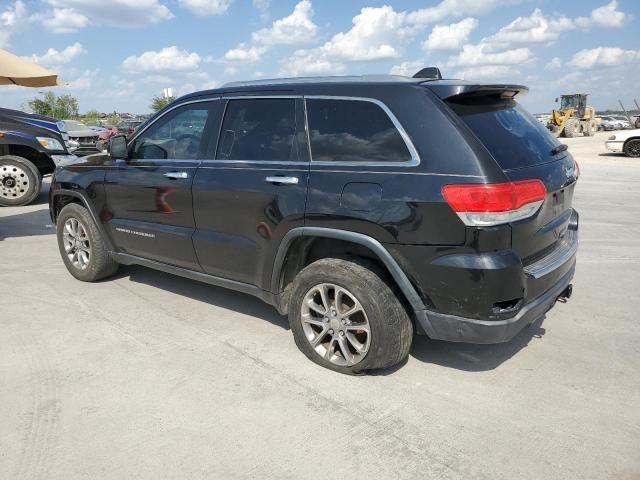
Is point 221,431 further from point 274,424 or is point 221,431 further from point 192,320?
point 192,320

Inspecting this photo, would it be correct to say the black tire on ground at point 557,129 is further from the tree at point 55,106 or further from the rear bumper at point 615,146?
the tree at point 55,106

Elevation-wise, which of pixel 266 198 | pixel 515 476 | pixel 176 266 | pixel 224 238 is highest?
pixel 266 198

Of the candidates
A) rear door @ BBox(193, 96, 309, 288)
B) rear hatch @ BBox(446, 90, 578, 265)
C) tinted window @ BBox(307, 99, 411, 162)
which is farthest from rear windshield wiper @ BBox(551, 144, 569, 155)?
rear door @ BBox(193, 96, 309, 288)

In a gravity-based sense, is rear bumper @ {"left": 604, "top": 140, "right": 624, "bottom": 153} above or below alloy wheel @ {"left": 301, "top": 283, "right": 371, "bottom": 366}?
above

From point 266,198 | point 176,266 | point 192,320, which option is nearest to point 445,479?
point 266,198

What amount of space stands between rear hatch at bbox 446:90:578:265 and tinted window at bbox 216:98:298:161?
3.63 ft

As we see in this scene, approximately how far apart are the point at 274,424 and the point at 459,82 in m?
2.26

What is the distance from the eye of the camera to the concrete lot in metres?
2.64

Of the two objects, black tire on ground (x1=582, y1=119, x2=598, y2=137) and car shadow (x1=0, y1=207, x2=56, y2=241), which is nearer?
car shadow (x1=0, y1=207, x2=56, y2=241)

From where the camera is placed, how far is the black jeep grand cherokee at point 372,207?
295cm

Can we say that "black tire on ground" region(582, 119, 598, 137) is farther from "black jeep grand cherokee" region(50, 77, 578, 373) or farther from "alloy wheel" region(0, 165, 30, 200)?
"black jeep grand cherokee" region(50, 77, 578, 373)

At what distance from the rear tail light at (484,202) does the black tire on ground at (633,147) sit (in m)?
19.9

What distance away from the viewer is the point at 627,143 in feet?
65.1

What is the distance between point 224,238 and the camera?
13.1ft
